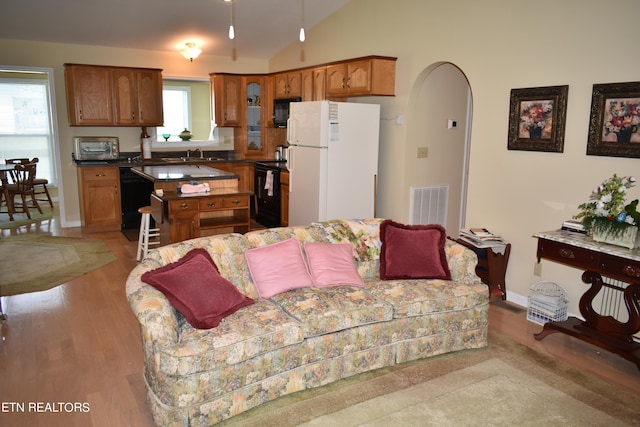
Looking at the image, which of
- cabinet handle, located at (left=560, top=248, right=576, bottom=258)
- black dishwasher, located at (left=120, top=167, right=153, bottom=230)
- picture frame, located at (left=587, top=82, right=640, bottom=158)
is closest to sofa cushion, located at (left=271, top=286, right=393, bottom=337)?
cabinet handle, located at (left=560, top=248, right=576, bottom=258)

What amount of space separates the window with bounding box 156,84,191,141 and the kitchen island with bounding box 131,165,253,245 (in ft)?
10.5

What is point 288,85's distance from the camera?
23.2 feet

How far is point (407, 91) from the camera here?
215 inches

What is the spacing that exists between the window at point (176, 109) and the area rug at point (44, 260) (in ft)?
8.94

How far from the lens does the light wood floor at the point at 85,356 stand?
2.77 m

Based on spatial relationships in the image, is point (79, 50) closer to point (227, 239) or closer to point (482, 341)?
point (227, 239)

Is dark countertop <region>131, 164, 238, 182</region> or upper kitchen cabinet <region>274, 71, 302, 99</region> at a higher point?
upper kitchen cabinet <region>274, 71, 302, 99</region>

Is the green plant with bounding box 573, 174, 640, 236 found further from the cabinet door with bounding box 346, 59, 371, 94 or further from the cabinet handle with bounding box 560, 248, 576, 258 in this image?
the cabinet door with bounding box 346, 59, 371, 94

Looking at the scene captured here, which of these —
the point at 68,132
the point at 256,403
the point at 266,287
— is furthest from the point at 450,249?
the point at 68,132

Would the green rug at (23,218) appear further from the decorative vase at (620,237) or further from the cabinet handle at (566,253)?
the decorative vase at (620,237)

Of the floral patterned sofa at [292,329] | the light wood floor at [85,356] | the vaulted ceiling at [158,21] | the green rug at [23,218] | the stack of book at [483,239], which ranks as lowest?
the light wood floor at [85,356]

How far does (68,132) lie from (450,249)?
19.1 feet

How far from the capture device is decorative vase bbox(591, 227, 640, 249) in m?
3.20

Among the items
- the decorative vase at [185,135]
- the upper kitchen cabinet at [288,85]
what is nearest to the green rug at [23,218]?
the decorative vase at [185,135]
